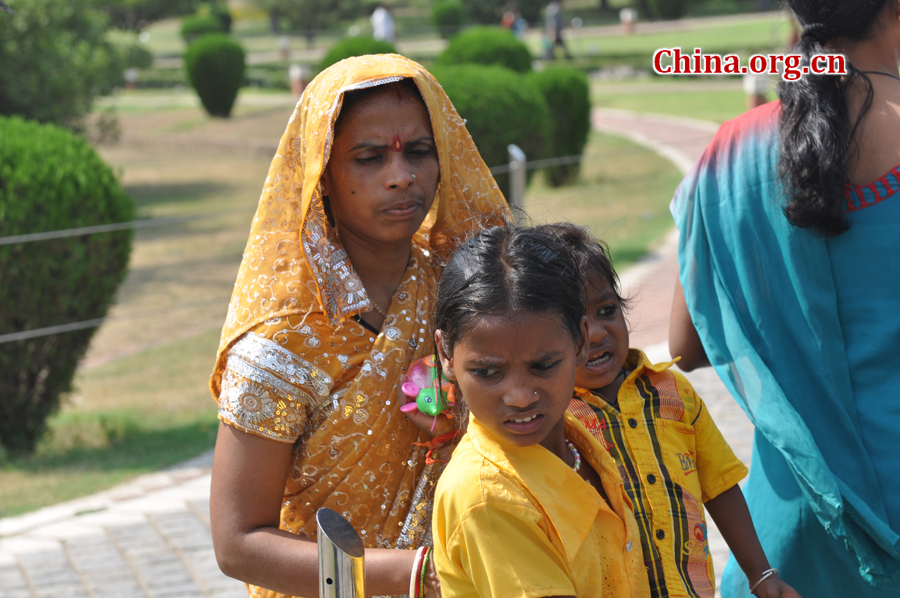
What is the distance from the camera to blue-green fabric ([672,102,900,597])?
1986mm

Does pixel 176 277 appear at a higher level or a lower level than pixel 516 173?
lower

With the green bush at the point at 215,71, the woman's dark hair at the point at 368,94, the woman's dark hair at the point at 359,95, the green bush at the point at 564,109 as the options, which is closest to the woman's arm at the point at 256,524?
the woman's dark hair at the point at 368,94

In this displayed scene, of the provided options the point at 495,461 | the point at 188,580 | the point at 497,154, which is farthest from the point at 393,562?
the point at 497,154

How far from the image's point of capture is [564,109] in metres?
14.6

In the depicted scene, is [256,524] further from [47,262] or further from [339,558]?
[47,262]

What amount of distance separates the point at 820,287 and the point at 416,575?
3.46 ft

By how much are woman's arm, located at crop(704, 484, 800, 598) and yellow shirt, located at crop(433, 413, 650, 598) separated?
1.32 feet

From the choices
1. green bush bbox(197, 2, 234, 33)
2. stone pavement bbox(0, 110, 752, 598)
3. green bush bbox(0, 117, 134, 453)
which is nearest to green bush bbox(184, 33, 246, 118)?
green bush bbox(0, 117, 134, 453)

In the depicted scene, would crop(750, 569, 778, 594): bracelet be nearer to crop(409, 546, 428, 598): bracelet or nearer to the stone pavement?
crop(409, 546, 428, 598): bracelet

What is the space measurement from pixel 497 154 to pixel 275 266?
8698 mm

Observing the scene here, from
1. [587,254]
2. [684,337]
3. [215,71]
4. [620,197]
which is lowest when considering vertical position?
[620,197]

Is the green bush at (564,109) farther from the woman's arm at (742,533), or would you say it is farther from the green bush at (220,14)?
the green bush at (220,14)

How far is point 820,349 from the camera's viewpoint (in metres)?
2.04

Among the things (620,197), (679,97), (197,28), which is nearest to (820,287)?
(620,197)
